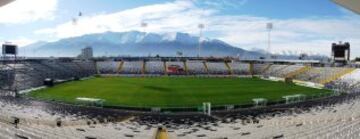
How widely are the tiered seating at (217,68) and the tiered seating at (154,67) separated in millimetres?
11112

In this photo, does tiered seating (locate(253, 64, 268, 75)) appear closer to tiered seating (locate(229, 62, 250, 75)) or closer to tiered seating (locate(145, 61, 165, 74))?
tiered seating (locate(229, 62, 250, 75))

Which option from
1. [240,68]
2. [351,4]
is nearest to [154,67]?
[240,68]

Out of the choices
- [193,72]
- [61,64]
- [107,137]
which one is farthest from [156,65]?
[107,137]

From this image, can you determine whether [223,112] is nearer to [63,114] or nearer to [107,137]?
[63,114]

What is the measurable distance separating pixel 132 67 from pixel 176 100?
149 feet

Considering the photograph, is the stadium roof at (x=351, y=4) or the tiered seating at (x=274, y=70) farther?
the tiered seating at (x=274, y=70)

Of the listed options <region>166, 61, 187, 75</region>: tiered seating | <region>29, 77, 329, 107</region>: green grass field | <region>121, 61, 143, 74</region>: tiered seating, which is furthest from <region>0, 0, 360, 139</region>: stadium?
<region>166, 61, 187, 75</region>: tiered seating

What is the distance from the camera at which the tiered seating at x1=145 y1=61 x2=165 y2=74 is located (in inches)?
3452

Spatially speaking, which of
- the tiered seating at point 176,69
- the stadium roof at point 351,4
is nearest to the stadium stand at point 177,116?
the tiered seating at point 176,69

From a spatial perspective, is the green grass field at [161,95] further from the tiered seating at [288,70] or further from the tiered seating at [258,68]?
the tiered seating at [258,68]

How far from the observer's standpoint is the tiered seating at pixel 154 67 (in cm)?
8769

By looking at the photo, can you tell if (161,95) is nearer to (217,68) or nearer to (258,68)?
(217,68)

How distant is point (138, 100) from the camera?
45.6m

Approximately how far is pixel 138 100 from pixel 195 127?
16.6 metres
